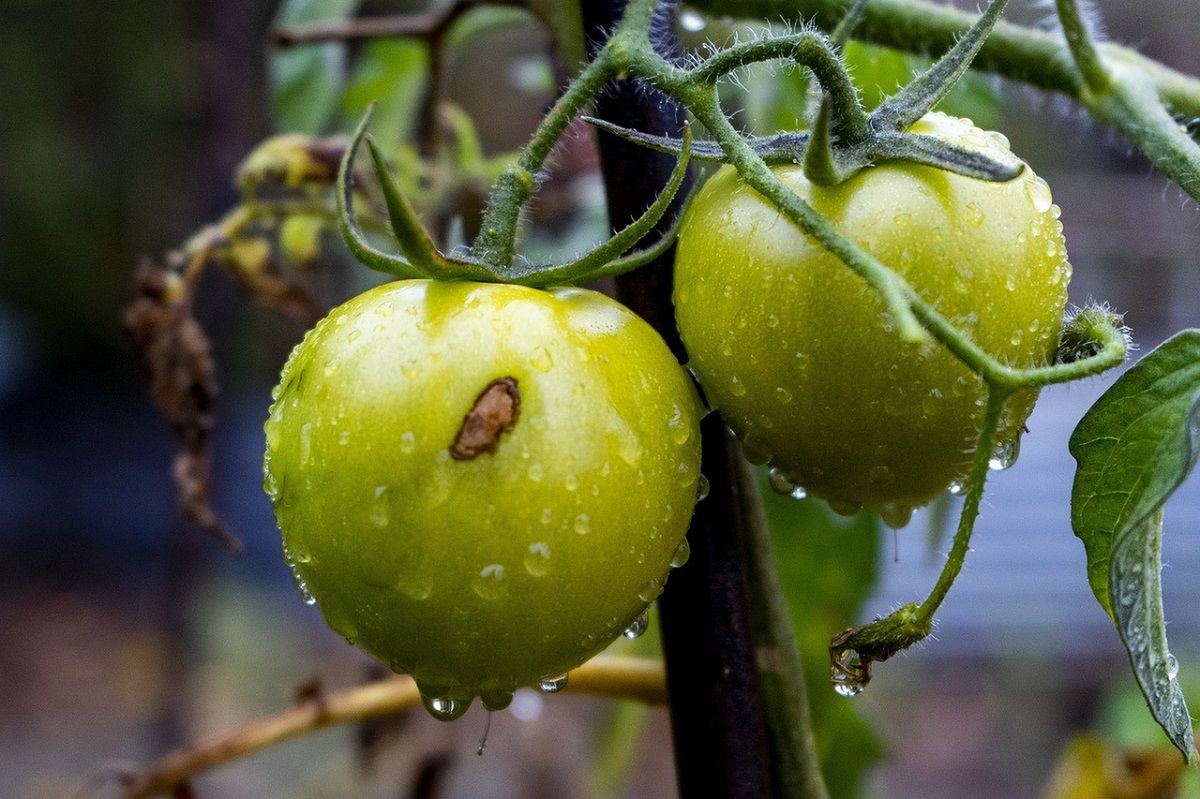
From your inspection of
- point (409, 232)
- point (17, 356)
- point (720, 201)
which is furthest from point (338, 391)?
point (17, 356)

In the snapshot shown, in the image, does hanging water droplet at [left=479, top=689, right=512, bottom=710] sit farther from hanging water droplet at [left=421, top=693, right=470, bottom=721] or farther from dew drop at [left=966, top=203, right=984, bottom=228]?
dew drop at [left=966, top=203, right=984, bottom=228]

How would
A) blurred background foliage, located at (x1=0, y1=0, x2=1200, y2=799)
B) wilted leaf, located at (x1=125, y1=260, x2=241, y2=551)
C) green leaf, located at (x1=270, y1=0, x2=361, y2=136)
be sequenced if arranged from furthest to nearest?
green leaf, located at (x1=270, y1=0, x2=361, y2=136) < blurred background foliage, located at (x1=0, y1=0, x2=1200, y2=799) < wilted leaf, located at (x1=125, y1=260, x2=241, y2=551)

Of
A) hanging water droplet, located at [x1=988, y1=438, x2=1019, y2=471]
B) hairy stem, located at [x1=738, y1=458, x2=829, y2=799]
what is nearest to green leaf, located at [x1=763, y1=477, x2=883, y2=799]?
hairy stem, located at [x1=738, y1=458, x2=829, y2=799]

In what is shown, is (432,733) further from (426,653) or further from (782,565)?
(426,653)

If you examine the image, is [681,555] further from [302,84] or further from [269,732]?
[302,84]

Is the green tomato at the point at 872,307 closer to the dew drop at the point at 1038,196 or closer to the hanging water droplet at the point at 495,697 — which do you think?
the dew drop at the point at 1038,196
